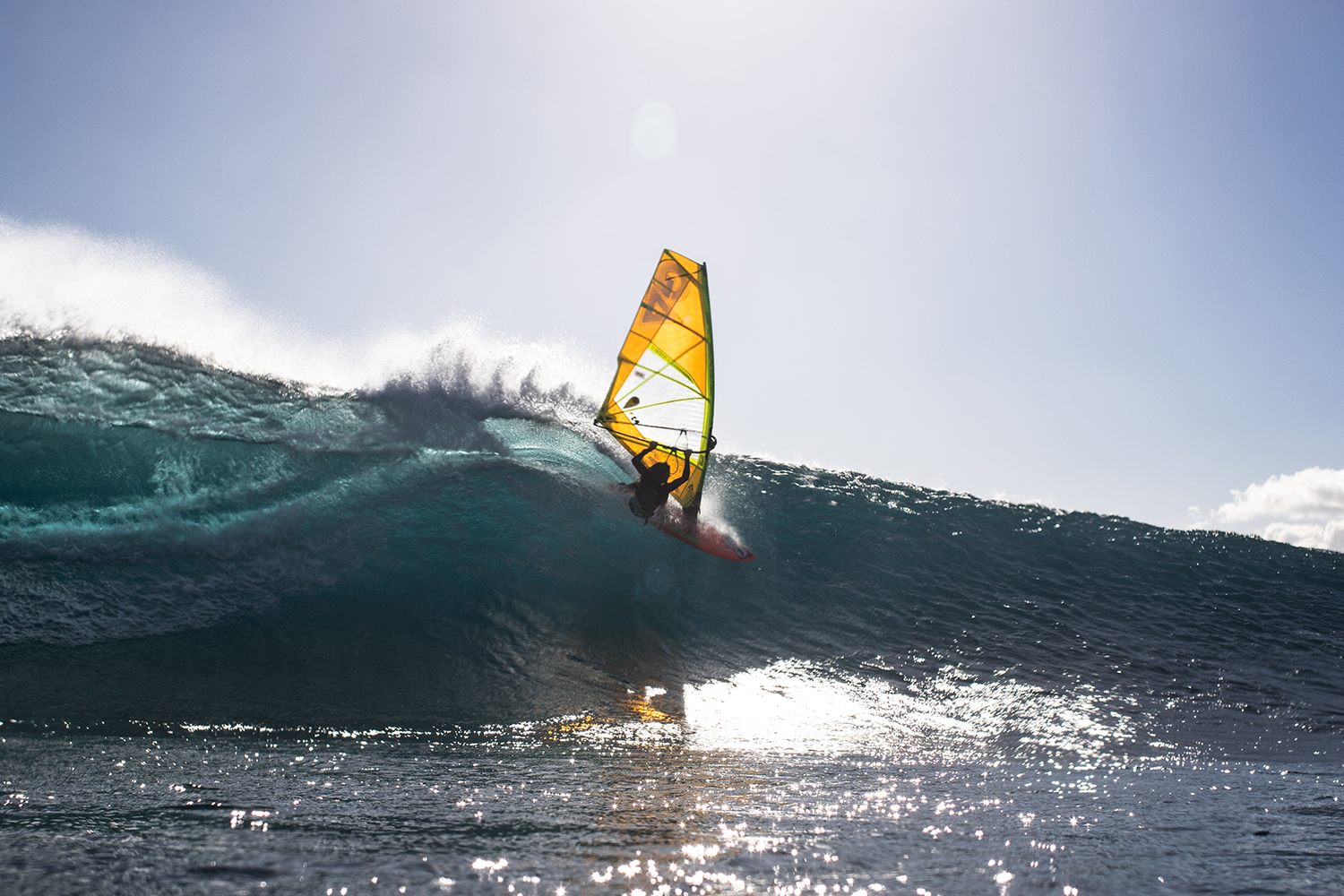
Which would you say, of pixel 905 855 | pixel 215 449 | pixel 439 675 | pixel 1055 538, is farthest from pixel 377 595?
pixel 1055 538

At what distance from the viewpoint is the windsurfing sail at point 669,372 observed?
850 cm

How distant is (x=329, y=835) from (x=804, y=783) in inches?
80.7

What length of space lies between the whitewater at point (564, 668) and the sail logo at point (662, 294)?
2906 mm

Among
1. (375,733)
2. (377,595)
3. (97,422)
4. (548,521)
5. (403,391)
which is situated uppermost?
(403,391)

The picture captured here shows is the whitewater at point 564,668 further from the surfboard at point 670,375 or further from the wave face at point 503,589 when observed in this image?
the surfboard at point 670,375

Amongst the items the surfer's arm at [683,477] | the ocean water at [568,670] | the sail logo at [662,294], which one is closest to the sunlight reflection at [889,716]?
the ocean water at [568,670]

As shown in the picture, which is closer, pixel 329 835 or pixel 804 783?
pixel 329 835

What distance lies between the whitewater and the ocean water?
34 mm

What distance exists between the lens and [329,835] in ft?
7.13

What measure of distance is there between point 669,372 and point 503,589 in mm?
3299

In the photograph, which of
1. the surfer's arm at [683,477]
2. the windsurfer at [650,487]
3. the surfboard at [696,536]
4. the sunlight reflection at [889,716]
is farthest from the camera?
the surfboard at [696,536]

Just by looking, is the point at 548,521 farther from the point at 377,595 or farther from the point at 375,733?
the point at 375,733

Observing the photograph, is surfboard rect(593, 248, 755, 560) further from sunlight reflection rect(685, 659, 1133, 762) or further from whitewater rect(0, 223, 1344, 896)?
sunlight reflection rect(685, 659, 1133, 762)

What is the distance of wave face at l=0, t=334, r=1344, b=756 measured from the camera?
5.13 meters
